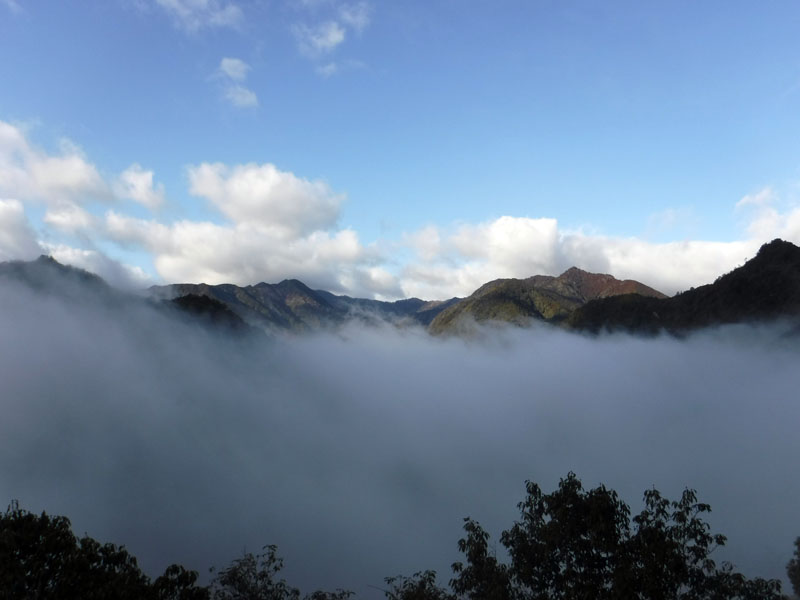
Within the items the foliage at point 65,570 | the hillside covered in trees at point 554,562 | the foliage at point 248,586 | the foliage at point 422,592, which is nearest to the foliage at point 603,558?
the hillside covered in trees at point 554,562

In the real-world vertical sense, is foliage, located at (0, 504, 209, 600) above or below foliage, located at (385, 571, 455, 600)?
above

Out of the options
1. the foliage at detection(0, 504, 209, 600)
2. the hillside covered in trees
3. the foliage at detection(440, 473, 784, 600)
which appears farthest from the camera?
the foliage at detection(0, 504, 209, 600)

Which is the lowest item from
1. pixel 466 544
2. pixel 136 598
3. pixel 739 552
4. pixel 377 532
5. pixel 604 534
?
pixel 377 532

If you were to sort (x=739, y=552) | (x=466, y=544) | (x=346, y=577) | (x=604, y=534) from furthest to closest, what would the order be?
(x=346, y=577) → (x=739, y=552) → (x=466, y=544) → (x=604, y=534)

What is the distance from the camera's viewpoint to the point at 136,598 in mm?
24266

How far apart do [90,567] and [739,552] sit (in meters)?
184

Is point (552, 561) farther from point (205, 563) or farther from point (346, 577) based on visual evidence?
point (205, 563)

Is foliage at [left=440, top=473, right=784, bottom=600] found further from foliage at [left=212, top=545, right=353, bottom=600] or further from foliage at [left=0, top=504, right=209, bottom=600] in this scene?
foliage at [left=0, top=504, right=209, bottom=600]

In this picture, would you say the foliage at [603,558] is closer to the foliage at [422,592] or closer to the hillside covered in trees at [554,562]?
the hillside covered in trees at [554,562]

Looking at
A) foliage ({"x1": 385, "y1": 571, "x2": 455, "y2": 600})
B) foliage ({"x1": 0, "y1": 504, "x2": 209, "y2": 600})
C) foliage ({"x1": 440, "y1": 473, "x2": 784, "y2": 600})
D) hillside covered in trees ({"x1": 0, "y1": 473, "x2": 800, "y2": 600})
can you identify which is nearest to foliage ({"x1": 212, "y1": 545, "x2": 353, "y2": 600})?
foliage ({"x1": 0, "y1": 504, "x2": 209, "y2": 600})

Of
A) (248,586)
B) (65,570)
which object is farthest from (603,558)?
(65,570)

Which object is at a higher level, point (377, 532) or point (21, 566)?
point (21, 566)

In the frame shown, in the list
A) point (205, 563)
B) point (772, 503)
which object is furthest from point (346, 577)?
point (772, 503)

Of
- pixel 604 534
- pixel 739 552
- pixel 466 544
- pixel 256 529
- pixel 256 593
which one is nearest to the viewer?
pixel 604 534
